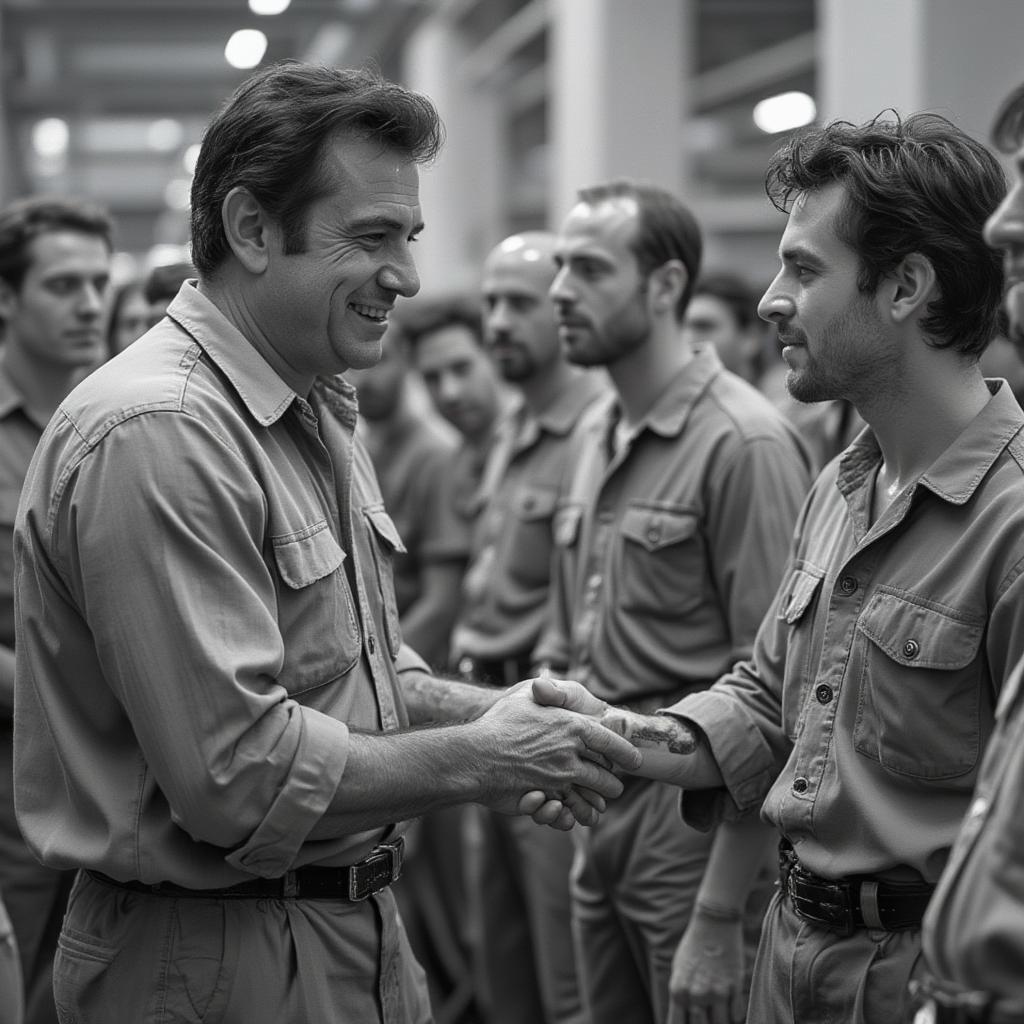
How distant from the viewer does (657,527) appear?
11.8 feet

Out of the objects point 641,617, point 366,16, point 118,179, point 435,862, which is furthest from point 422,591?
point 118,179

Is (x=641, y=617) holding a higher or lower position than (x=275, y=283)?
lower

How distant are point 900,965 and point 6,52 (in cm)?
1206

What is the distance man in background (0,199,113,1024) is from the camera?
3758 millimetres

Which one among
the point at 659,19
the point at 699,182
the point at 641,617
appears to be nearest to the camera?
the point at 641,617

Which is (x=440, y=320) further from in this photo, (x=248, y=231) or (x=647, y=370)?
(x=248, y=231)

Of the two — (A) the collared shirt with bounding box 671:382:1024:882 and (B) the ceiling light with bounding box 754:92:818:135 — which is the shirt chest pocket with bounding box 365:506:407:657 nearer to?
(A) the collared shirt with bounding box 671:382:1024:882

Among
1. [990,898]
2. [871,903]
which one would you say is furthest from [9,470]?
[990,898]

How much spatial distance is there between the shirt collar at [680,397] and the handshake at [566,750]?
3.60ft

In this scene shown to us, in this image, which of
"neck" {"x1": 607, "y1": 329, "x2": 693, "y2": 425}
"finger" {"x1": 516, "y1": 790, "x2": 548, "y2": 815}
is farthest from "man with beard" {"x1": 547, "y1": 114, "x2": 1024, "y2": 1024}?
"neck" {"x1": 607, "y1": 329, "x2": 693, "y2": 425}

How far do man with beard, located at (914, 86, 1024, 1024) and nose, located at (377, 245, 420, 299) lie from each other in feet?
3.32

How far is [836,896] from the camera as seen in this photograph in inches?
89.7

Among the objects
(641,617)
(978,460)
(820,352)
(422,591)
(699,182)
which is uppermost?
(699,182)

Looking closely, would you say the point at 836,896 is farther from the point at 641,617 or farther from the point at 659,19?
the point at 659,19
